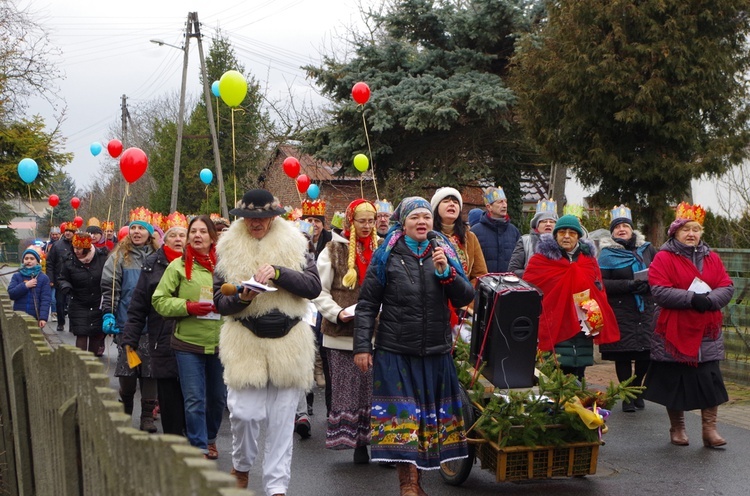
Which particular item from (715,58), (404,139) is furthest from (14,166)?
(715,58)

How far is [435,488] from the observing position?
269 inches

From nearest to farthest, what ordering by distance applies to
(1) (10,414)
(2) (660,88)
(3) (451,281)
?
(1) (10,414) → (3) (451,281) → (2) (660,88)

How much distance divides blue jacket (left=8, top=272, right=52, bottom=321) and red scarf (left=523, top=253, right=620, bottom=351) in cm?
701

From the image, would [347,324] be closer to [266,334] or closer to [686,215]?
[266,334]

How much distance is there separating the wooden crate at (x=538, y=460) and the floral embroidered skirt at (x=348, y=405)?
46.3 inches

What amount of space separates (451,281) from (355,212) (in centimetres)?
165

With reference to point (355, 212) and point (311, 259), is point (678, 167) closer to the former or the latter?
point (355, 212)

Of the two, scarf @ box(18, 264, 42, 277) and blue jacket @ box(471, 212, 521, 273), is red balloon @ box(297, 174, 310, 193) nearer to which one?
scarf @ box(18, 264, 42, 277)

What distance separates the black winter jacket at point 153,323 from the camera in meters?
7.57

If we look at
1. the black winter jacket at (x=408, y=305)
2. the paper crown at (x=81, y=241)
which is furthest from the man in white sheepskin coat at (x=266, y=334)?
the paper crown at (x=81, y=241)

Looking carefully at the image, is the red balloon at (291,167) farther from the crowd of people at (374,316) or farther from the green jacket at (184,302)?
the green jacket at (184,302)

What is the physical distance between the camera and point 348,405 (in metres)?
7.48

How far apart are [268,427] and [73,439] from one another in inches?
109

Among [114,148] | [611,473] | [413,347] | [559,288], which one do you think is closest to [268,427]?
[413,347]
